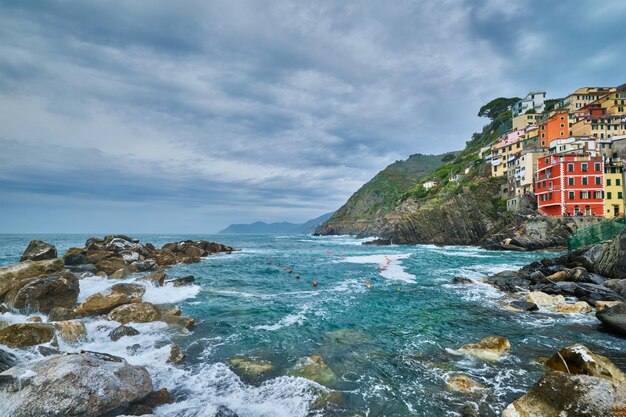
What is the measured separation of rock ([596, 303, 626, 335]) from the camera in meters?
13.6

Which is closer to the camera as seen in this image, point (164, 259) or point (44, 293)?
point (44, 293)

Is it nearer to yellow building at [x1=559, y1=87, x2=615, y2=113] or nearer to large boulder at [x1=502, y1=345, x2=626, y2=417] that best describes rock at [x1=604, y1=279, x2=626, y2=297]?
large boulder at [x1=502, y1=345, x2=626, y2=417]

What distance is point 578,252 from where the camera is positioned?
3100cm

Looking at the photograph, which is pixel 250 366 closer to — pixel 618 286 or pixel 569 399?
pixel 569 399

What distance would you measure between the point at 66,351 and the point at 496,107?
152 meters

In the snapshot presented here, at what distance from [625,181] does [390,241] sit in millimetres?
48271

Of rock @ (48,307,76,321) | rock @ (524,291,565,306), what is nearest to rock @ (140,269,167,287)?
rock @ (48,307,76,321)

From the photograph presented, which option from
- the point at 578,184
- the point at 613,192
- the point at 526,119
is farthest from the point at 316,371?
the point at 526,119

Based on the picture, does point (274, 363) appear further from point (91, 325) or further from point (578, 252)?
point (578, 252)

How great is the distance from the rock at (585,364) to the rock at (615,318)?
6.57 m

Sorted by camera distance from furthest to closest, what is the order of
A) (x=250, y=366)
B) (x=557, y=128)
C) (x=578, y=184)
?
1. (x=557, y=128)
2. (x=578, y=184)
3. (x=250, y=366)

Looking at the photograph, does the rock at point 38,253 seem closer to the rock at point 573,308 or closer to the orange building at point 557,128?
the rock at point 573,308

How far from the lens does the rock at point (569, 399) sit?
666 cm

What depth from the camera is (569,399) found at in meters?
6.98
